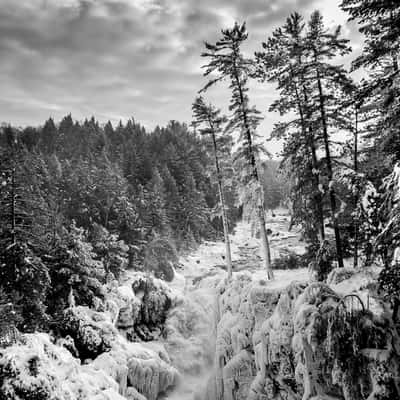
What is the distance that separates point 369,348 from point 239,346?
6.66 m

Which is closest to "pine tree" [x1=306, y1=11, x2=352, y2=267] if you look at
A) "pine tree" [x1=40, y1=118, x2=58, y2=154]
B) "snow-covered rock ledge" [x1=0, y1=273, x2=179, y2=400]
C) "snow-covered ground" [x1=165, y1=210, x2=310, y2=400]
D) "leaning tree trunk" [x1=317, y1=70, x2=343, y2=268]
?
"leaning tree trunk" [x1=317, y1=70, x2=343, y2=268]

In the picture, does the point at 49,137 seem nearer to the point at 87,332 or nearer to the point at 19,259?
the point at 19,259

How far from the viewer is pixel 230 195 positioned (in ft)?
170

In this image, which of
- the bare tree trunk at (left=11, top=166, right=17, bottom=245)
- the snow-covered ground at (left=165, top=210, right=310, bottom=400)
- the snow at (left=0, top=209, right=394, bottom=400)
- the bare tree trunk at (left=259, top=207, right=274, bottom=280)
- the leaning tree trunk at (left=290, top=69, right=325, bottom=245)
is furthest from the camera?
the snow-covered ground at (left=165, top=210, right=310, bottom=400)

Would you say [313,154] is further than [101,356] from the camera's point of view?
Yes

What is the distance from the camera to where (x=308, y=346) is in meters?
7.57

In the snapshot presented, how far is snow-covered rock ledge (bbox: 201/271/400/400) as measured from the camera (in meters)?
6.16

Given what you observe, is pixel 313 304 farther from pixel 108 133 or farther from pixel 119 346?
pixel 108 133

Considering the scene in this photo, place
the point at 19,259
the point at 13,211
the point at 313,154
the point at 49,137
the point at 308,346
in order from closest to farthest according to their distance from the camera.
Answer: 1. the point at 308,346
2. the point at 19,259
3. the point at 13,211
4. the point at 313,154
5. the point at 49,137

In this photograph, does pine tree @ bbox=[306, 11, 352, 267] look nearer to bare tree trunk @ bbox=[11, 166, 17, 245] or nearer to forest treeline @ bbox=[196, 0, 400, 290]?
forest treeline @ bbox=[196, 0, 400, 290]

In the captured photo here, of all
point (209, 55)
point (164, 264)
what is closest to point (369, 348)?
point (209, 55)

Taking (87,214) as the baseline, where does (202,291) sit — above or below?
below

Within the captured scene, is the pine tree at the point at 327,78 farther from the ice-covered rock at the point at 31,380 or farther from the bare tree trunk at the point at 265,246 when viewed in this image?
the ice-covered rock at the point at 31,380

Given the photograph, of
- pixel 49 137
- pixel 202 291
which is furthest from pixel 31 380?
pixel 49 137
